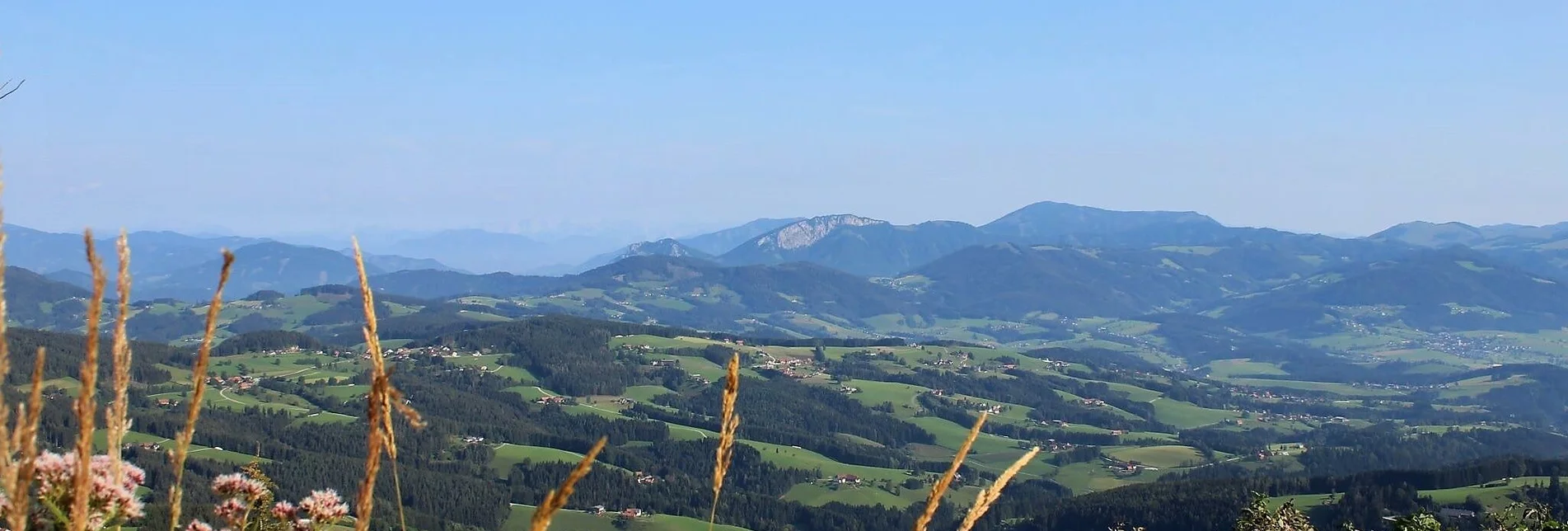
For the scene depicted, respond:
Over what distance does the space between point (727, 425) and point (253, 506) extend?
256 cm

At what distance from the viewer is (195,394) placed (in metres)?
3.37

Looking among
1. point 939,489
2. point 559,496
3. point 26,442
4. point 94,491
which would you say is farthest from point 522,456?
point 559,496

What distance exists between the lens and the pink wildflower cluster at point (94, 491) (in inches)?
146

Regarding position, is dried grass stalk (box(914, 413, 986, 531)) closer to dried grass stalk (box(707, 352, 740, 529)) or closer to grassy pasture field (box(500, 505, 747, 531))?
dried grass stalk (box(707, 352, 740, 529))

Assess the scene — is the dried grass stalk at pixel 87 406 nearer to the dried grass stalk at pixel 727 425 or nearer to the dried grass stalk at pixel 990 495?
the dried grass stalk at pixel 727 425

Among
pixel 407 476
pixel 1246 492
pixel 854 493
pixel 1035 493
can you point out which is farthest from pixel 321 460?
pixel 1246 492

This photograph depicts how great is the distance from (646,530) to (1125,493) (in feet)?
222

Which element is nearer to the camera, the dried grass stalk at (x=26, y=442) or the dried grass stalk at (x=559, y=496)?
the dried grass stalk at (x=26, y=442)

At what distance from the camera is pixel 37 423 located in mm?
2967

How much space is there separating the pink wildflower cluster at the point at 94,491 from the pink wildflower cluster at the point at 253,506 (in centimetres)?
47

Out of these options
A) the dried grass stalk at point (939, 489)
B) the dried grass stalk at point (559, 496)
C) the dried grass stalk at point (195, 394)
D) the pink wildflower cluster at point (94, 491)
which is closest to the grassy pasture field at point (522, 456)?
the pink wildflower cluster at point (94, 491)

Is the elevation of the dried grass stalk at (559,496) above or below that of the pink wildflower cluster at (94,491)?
above

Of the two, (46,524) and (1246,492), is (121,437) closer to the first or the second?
(46,524)

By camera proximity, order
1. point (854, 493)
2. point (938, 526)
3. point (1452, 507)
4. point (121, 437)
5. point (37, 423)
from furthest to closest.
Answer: point (854, 493) < point (938, 526) < point (1452, 507) < point (121, 437) < point (37, 423)
